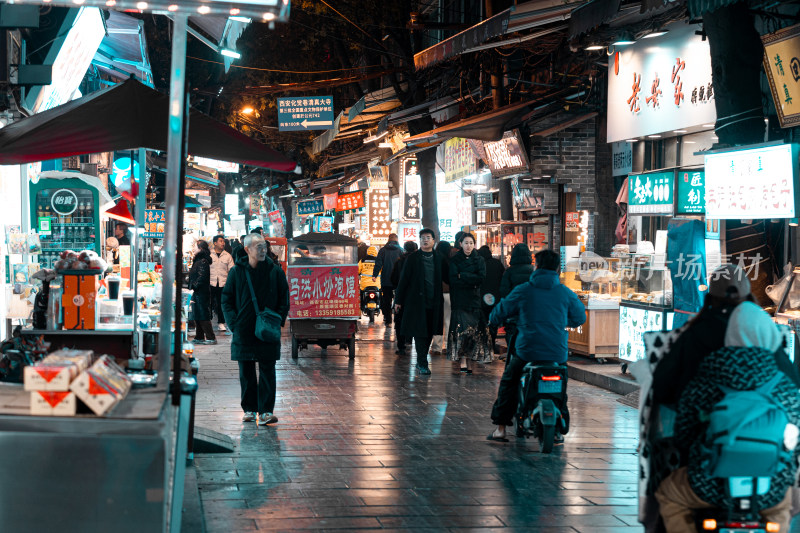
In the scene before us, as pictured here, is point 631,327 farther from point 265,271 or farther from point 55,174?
point 55,174

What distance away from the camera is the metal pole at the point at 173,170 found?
446 centimetres

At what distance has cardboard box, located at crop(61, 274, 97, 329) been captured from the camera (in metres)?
7.28

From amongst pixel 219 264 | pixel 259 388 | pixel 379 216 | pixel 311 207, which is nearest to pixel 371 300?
pixel 219 264

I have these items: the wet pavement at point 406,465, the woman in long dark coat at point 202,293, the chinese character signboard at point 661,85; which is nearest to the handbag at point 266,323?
the wet pavement at point 406,465

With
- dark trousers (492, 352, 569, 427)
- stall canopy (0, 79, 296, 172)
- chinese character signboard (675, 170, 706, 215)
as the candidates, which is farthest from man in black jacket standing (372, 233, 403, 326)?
stall canopy (0, 79, 296, 172)

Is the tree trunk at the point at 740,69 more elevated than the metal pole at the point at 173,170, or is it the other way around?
the tree trunk at the point at 740,69

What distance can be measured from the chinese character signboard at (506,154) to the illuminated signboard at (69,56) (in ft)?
24.4

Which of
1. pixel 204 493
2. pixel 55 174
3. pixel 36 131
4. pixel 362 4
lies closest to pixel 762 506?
pixel 204 493

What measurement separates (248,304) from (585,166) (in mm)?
9204

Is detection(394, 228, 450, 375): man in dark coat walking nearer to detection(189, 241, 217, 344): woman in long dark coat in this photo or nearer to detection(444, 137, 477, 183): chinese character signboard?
detection(189, 241, 217, 344): woman in long dark coat

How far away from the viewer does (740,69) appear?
10055 mm

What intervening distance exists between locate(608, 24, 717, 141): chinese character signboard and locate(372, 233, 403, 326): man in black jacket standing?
654 centimetres

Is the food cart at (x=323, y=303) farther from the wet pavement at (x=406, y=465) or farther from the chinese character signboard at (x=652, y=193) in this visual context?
the chinese character signboard at (x=652, y=193)

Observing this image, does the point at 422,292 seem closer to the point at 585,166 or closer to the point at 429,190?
the point at 585,166
